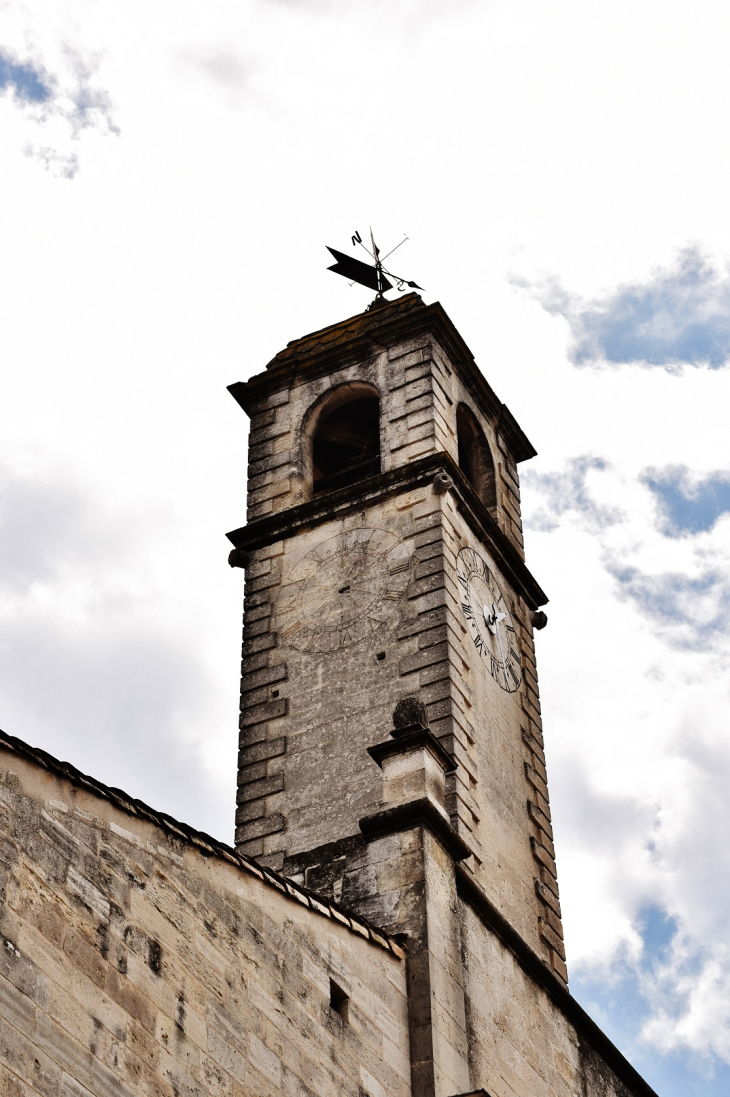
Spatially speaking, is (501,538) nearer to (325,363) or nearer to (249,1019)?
(325,363)

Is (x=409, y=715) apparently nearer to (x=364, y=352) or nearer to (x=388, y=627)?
(x=388, y=627)

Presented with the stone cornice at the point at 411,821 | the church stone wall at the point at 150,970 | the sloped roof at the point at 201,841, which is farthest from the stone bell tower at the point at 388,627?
the church stone wall at the point at 150,970

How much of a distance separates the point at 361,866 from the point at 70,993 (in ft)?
16.1

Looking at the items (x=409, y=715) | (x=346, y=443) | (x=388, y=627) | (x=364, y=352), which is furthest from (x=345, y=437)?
(x=409, y=715)

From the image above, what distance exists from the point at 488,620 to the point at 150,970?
9.58 metres

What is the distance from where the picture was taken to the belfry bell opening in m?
20.0

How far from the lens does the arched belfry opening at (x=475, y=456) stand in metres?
20.5

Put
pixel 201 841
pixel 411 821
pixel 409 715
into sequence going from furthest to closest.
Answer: pixel 409 715 → pixel 411 821 → pixel 201 841

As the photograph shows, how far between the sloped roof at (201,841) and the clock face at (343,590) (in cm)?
546

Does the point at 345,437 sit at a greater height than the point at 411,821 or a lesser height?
greater

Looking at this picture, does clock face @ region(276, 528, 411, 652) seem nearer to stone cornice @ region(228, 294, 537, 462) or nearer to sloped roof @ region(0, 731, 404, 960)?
stone cornice @ region(228, 294, 537, 462)

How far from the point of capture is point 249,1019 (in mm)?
9648

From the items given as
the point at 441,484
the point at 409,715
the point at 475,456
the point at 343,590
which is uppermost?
the point at 475,456

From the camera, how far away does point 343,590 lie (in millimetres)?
17516
